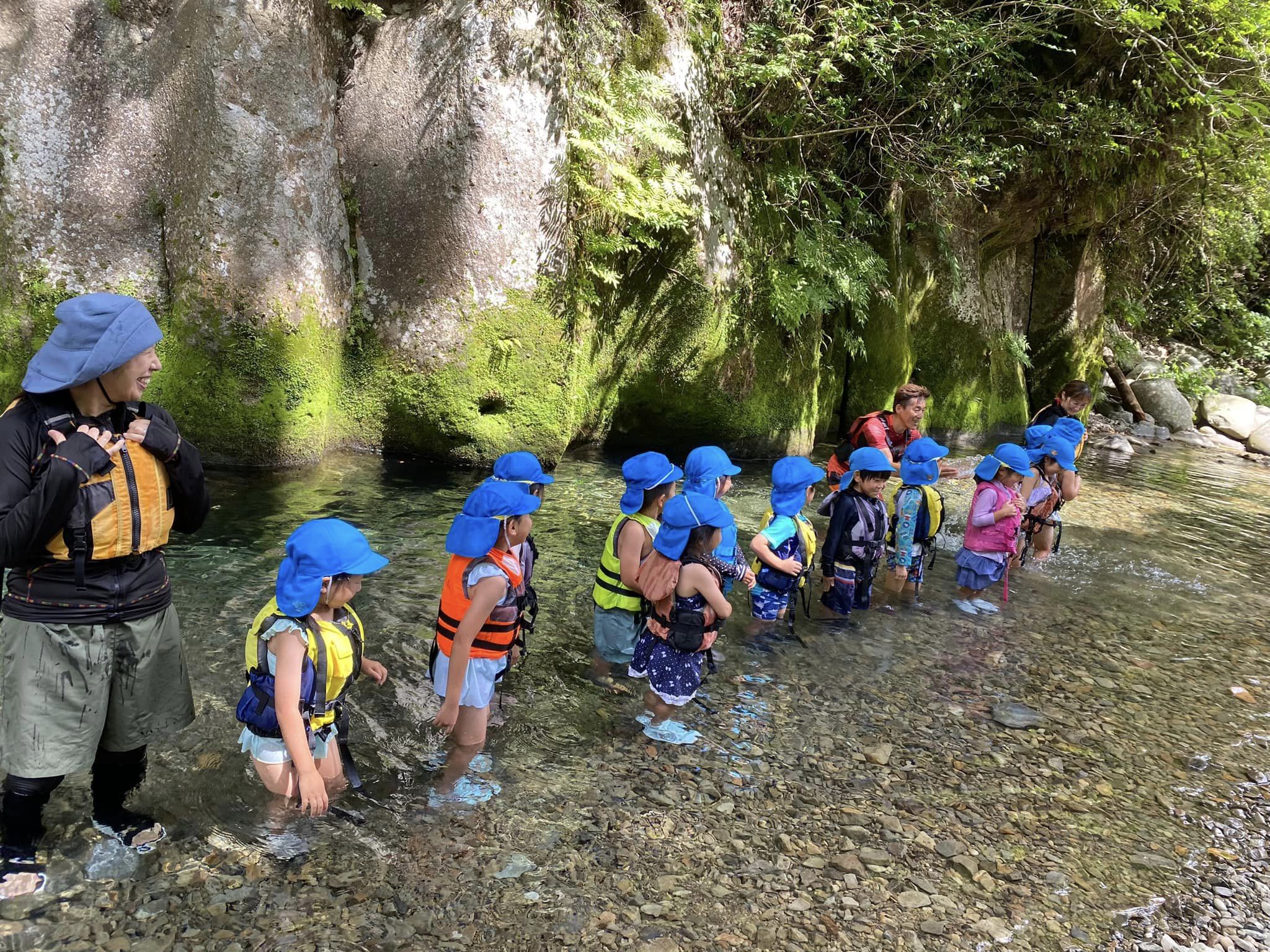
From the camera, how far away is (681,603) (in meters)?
4.91

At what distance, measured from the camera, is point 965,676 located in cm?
622

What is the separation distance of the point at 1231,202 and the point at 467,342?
15.5 metres

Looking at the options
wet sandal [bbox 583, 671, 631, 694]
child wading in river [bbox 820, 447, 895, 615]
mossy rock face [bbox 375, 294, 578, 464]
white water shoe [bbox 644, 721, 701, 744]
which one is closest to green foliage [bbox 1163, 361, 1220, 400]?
mossy rock face [bbox 375, 294, 578, 464]

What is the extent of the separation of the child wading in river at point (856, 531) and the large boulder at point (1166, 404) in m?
19.2

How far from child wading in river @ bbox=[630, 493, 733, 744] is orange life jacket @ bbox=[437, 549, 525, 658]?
907 mm

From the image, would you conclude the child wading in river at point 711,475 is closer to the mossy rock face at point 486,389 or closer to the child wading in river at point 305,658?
the child wading in river at point 305,658

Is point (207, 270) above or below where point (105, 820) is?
above

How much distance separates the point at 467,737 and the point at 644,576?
1.36 metres

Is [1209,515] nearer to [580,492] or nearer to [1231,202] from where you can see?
[1231,202]

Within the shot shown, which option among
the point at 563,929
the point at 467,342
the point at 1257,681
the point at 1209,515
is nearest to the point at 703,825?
the point at 563,929

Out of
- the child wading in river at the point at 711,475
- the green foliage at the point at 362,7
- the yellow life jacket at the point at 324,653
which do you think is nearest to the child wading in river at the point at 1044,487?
the child wading in river at the point at 711,475

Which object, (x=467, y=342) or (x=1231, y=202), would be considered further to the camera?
(x=1231, y=202)

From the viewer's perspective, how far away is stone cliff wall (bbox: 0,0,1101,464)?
29.1ft

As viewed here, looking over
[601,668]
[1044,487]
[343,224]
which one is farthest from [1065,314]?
[601,668]
